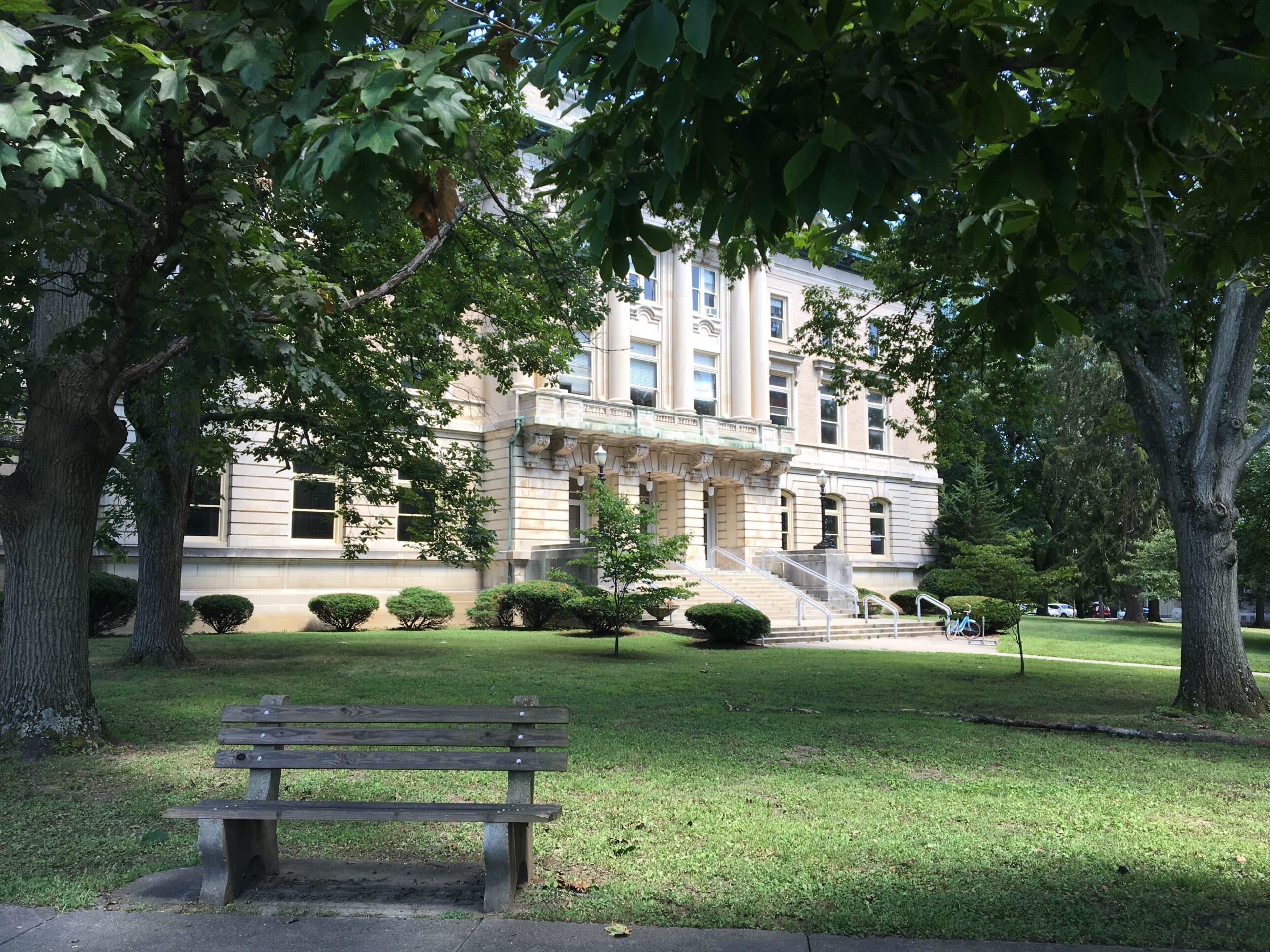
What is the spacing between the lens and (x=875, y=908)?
461 centimetres

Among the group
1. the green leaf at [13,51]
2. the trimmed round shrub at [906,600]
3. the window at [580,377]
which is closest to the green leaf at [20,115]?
the green leaf at [13,51]

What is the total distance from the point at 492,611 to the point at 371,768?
2140cm

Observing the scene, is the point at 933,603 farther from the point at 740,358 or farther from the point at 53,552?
the point at 53,552

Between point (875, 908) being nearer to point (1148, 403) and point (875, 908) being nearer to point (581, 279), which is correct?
point (1148, 403)

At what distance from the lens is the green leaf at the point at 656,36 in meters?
2.86

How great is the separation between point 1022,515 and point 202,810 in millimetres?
54243

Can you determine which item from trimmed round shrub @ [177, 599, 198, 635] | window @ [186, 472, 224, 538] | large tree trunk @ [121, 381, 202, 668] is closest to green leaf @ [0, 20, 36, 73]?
large tree trunk @ [121, 381, 202, 668]

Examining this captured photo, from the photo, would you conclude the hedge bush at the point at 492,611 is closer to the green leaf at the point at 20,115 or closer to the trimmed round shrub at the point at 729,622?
the trimmed round shrub at the point at 729,622

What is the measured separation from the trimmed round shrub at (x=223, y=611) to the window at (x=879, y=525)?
29828 millimetres

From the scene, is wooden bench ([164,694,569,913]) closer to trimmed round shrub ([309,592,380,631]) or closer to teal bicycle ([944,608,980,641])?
trimmed round shrub ([309,592,380,631])

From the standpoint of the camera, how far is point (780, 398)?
42438 millimetres

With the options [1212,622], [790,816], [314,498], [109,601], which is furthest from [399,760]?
[314,498]

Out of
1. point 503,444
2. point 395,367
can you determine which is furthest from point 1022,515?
point 395,367

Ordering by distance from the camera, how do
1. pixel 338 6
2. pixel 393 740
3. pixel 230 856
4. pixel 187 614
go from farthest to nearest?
pixel 187 614
pixel 393 740
pixel 230 856
pixel 338 6
